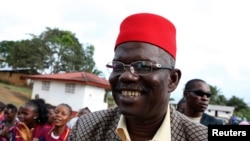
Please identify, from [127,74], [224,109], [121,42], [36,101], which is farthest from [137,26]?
[224,109]

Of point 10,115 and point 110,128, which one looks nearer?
point 110,128

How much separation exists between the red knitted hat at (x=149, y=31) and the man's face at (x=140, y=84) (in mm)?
29

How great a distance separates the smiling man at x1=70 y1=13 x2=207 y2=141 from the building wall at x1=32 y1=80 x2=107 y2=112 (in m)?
24.1

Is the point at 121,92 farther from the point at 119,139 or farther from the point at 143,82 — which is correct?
the point at 119,139

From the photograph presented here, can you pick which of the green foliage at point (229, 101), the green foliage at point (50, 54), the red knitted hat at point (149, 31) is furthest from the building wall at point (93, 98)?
the green foliage at point (229, 101)

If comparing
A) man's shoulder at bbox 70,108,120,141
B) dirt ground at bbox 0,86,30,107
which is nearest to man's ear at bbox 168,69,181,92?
man's shoulder at bbox 70,108,120,141

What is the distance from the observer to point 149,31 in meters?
1.69

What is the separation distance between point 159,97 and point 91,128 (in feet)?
1.45

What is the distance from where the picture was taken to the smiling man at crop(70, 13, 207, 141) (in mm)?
1624

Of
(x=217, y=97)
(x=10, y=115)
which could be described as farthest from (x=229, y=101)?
(x=10, y=115)

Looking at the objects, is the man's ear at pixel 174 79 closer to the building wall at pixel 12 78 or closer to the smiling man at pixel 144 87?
the smiling man at pixel 144 87

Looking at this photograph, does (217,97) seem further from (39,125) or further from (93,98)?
(39,125)

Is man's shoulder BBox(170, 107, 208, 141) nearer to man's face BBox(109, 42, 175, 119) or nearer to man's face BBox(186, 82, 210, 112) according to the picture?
man's face BBox(109, 42, 175, 119)

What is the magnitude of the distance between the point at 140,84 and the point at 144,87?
2 centimetres
